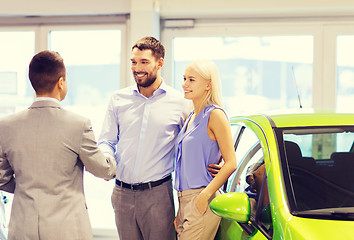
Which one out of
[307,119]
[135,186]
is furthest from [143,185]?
[307,119]

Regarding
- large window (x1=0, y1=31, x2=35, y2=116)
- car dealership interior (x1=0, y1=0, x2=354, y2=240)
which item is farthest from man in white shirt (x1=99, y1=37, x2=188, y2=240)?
large window (x1=0, y1=31, x2=35, y2=116)

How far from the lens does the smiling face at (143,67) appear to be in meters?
3.04

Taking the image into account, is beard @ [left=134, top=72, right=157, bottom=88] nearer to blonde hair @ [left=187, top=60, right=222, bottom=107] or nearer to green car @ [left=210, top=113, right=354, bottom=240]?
blonde hair @ [left=187, top=60, right=222, bottom=107]

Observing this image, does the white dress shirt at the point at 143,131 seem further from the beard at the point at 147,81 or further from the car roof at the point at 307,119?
the car roof at the point at 307,119

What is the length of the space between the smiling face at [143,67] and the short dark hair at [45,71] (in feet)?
2.89

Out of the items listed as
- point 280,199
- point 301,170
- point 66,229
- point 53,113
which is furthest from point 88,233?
point 301,170

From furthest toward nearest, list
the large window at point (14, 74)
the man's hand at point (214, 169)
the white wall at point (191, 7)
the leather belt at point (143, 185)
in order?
the large window at point (14, 74) → the white wall at point (191, 7) → the leather belt at point (143, 185) → the man's hand at point (214, 169)

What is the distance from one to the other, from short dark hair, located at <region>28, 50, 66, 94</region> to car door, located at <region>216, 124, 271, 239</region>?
1.05m

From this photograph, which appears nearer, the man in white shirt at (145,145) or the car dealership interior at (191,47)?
the man in white shirt at (145,145)

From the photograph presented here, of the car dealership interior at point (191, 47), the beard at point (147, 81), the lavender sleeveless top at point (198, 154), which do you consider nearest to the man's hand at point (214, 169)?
the lavender sleeveless top at point (198, 154)

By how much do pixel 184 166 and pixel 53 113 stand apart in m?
0.84

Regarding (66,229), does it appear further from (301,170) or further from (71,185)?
(301,170)

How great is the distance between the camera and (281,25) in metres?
5.74

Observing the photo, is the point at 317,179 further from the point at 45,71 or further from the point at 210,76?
the point at 45,71
